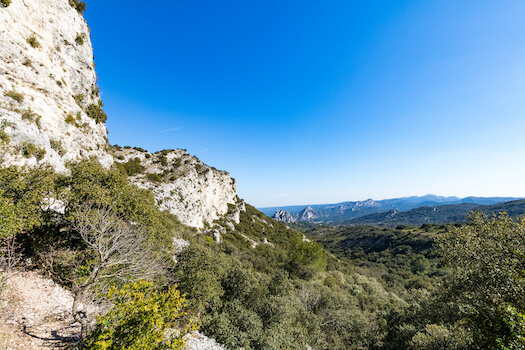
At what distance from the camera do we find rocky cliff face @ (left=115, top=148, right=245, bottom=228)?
4941 centimetres

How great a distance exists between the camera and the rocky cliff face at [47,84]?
20.4 metres

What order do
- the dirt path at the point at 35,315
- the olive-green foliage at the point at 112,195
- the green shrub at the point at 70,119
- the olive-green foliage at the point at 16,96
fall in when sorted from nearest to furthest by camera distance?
the dirt path at the point at 35,315 → the olive-green foliage at the point at 112,195 → the olive-green foliage at the point at 16,96 → the green shrub at the point at 70,119

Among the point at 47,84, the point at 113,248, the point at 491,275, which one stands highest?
the point at 47,84

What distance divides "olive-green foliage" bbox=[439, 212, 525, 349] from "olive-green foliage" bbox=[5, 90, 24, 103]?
41268mm

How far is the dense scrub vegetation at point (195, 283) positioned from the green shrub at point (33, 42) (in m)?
17.0

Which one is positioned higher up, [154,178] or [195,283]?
[154,178]

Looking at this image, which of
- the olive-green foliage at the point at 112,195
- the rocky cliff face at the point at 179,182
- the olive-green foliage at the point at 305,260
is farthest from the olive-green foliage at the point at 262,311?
the rocky cliff face at the point at 179,182

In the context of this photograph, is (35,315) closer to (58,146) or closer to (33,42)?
(58,146)

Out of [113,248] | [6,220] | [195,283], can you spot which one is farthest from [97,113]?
[195,283]

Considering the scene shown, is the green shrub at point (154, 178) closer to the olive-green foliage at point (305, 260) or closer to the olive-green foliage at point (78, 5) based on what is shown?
the olive-green foliage at point (78, 5)

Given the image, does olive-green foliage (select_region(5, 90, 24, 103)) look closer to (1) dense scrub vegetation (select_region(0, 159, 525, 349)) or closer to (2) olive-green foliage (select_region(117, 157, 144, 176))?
(1) dense scrub vegetation (select_region(0, 159, 525, 349))

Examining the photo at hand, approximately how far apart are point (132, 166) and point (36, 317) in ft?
154

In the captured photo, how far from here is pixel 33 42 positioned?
2386 cm

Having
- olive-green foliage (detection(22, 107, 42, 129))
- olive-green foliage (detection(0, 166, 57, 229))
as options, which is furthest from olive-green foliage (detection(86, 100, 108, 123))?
olive-green foliage (detection(0, 166, 57, 229))
